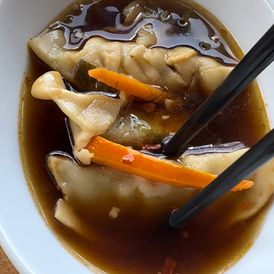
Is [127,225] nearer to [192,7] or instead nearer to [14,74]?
[14,74]

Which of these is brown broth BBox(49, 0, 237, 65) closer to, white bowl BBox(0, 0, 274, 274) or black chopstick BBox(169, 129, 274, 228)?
white bowl BBox(0, 0, 274, 274)

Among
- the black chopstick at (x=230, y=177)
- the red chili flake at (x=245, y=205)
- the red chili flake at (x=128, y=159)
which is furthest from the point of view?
the red chili flake at (x=245, y=205)

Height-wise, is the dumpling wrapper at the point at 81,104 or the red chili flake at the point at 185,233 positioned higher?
the dumpling wrapper at the point at 81,104

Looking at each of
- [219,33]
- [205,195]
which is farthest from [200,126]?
[219,33]

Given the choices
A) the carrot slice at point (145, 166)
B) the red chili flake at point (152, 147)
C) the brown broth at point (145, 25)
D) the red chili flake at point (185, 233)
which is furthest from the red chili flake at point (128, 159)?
the brown broth at point (145, 25)

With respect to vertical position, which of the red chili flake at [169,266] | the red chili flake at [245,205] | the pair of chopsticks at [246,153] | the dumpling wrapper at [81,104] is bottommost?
the red chili flake at [169,266]

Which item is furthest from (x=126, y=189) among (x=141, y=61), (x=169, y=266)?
(x=141, y=61)

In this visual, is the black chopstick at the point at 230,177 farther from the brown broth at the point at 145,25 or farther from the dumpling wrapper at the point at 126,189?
the brown broth at the point at 145,25
